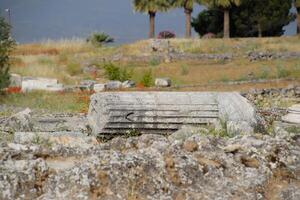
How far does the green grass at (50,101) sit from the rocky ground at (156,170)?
27.4 feet

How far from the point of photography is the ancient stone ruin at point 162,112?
28.8ft

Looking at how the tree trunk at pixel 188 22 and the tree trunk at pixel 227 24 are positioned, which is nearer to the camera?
the tree trunk at pixel 227 24

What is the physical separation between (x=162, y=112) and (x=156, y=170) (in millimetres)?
3476

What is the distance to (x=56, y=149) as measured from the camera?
20.0 feet

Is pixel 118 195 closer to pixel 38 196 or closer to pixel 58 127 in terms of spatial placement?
pixel 38 196

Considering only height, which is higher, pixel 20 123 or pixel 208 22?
pixel 20 123

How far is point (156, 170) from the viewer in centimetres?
550

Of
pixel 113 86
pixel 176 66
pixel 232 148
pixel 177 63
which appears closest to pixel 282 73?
pixel 113 86

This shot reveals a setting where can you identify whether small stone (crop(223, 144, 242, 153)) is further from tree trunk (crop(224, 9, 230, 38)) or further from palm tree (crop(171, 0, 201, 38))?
palm tree (crop(171, 0, 201, 38))

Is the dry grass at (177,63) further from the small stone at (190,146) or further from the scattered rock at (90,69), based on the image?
the small stone at (190,146)

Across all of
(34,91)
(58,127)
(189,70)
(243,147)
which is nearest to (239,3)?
(189,70)

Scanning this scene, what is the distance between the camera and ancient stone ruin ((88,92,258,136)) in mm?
8766

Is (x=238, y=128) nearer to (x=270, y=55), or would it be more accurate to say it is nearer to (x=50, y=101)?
(x=50, y=101)

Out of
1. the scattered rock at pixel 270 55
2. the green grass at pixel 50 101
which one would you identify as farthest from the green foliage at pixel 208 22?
Answer: the green grass at pixel 50 101
